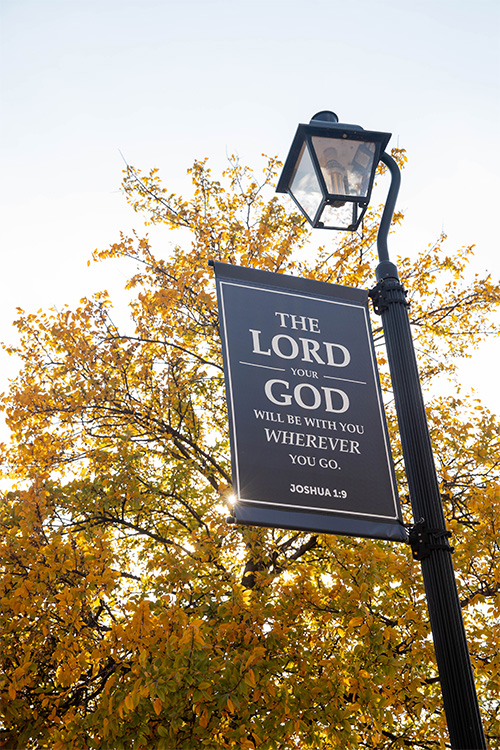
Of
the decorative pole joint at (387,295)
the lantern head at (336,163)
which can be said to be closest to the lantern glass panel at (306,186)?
the lantern head at (336,163)

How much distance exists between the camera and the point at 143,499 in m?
7.65

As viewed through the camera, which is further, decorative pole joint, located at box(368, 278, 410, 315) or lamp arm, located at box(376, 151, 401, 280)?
lamp arm, located at box(376, 151, 401, 280)

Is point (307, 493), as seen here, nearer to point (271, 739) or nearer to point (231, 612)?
point (231, 612)

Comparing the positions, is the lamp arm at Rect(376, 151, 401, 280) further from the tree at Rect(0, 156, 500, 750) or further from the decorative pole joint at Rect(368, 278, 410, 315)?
the tree at Rect(0, 156, 500, 750)

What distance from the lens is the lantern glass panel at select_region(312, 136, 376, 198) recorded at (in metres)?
4.13

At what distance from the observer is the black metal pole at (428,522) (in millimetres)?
2855

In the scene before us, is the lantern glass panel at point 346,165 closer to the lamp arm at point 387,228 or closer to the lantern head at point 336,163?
the lantern head at point 336,163

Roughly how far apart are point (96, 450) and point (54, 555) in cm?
260

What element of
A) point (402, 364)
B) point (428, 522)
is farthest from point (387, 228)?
point (428, 522)

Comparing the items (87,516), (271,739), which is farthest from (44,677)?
(271,739)

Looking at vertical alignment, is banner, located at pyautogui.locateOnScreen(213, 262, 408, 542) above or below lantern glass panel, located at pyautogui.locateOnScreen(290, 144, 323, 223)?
below

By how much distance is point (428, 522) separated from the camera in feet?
10.8

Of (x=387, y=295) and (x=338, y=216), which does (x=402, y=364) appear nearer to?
(x=387, y=295)

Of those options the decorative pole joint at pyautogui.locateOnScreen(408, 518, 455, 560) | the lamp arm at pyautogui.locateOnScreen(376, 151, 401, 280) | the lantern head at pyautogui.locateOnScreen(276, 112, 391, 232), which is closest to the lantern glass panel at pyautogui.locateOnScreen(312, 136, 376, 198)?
the lantern head at pyautogui.locateOnScreen(276, 112, 391, 232)
